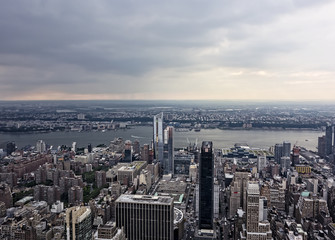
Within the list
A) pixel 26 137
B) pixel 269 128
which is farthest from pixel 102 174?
pixel 269 128

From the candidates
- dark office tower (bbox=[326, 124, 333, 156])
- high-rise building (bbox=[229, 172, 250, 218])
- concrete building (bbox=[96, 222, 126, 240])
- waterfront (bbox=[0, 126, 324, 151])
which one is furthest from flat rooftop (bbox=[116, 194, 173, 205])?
dark office tower (bbox=[326, 124, 333, 156])

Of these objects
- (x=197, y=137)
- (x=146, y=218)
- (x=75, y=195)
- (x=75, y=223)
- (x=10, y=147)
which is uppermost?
(x=75, y=223)

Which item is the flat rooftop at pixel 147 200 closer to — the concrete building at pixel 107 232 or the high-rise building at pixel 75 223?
the concrete building at pixel 107 232

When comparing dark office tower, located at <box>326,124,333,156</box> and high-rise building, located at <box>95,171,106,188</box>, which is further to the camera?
dark office tower, located at <box>326,124,333,156</box>

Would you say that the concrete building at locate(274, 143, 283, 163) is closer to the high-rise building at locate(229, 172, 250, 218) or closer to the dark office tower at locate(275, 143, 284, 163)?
the dark office tower at locate(275, 143, 284, 163)

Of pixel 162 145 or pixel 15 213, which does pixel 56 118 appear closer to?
pixel 162 145

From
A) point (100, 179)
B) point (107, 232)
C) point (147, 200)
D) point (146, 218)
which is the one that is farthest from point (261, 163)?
point (107, 232)

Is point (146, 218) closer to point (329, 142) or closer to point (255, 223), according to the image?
point (255, 223)
